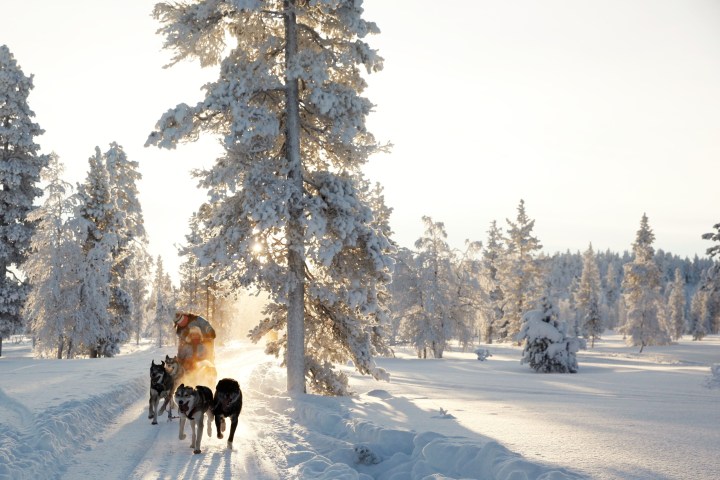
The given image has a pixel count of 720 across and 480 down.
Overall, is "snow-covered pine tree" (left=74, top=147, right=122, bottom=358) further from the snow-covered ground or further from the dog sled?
the dog sled

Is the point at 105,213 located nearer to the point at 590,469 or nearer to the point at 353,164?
the point at 353,164

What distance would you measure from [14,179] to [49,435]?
28135 mm

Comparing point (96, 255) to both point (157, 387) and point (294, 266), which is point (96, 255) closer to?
point (294, 266)

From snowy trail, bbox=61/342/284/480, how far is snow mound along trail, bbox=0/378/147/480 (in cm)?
25

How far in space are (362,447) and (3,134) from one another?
1289 inches

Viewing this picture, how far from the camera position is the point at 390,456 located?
7.89 m

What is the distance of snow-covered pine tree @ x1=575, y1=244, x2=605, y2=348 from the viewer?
267 feet

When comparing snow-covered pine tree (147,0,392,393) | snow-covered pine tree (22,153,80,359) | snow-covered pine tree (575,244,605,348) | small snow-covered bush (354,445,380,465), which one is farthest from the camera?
snow-covered pine tree (575,244,605,348)

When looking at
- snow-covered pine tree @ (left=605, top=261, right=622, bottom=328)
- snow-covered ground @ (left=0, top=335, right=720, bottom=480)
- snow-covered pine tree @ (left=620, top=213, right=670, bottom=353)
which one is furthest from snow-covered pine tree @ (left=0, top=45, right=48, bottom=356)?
snow-covered pine tree @ (left=605, top=261, right=622, bottom=328)

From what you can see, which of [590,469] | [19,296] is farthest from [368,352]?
[19,296]

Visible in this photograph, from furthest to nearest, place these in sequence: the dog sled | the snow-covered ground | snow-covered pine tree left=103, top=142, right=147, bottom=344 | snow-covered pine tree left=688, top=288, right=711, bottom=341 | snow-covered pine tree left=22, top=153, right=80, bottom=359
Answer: snow-covered pine tree left=688, top=288, right=711, bottom=341, snow-covered pine tree left=103, top=142, right=147, bottom=344, snow-covered pine tree left=22, top=153, right=80, bottom=359, the dog sled, the snow-covered ground

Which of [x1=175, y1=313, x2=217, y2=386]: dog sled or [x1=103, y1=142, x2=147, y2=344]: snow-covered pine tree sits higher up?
[x1=103, y1=142, x2=147, y2=344]: snow-covered pine tree

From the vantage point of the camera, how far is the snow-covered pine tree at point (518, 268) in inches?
2333

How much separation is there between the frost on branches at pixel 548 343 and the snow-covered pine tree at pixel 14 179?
30397mm
